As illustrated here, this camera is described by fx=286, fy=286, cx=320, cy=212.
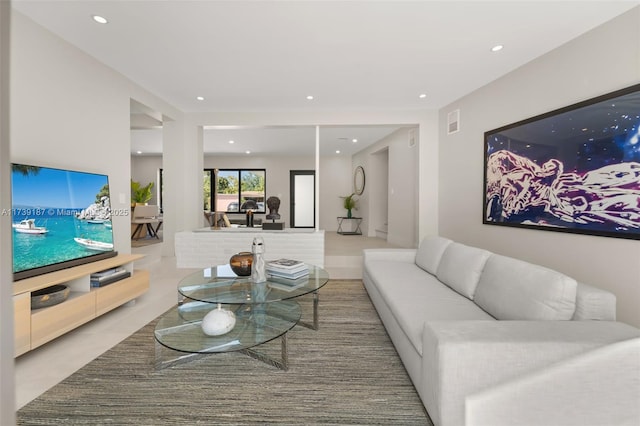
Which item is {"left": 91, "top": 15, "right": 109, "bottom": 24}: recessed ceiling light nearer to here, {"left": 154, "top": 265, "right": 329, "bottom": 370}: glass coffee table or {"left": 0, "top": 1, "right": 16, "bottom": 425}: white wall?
{"left": 154, "top": 265, "right": 329, "bottom": 370}: glass coffee table

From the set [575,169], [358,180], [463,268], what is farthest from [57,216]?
[358,180]

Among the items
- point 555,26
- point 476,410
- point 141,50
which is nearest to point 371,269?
point 476,410

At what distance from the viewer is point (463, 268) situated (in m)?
2.37

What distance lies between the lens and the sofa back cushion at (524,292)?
1.58 meters

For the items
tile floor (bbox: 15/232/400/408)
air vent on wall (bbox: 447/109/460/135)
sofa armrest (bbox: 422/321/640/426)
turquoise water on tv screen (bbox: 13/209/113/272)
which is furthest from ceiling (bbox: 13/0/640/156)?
tile floor (bbox: 15/232/400/408)

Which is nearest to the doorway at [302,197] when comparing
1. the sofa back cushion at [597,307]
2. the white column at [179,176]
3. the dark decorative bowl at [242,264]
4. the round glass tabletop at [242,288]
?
the white column at [179,176]

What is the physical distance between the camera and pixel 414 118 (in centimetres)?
473

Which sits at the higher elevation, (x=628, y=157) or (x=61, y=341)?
(x=628, y=157)

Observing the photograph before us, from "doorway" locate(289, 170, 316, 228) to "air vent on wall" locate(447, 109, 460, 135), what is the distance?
17.9ft

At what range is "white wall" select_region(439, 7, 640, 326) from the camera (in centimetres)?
218

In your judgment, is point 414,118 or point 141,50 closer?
point 141,50

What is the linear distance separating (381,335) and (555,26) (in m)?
3.03

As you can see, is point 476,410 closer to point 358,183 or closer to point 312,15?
point 312,15

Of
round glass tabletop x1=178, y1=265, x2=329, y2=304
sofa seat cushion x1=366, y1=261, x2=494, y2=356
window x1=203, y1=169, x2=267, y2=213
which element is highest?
window x1=203, y1=169, x2=267, y2=213
